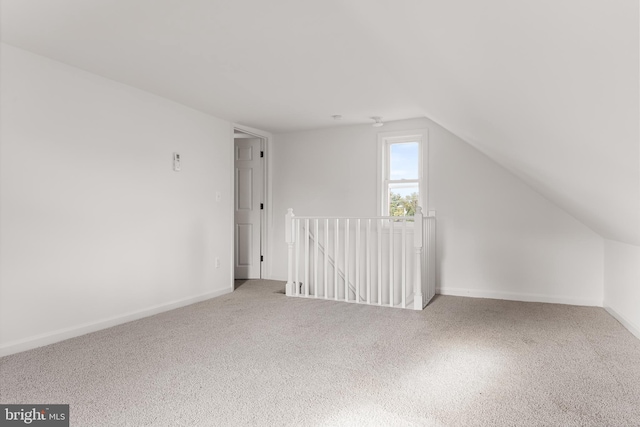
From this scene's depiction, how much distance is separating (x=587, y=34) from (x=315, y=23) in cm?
178

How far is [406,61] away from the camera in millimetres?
2146

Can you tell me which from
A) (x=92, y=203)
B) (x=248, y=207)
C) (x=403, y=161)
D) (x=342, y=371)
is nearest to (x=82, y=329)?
(x=92, y=203)

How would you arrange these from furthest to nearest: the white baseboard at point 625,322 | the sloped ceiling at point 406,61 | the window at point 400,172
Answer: the window at point 400,172
the white baseboard at point 625,322
the sloped ceiling at point 406,61

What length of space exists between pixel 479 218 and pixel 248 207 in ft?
10.0

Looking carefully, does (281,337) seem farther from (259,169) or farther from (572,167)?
(259,169)

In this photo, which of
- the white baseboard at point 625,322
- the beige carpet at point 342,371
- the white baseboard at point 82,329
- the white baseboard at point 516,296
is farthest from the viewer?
the white baseboard at point 516,296

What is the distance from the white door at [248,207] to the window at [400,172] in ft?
5.77

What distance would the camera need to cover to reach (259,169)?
5504 millimetres

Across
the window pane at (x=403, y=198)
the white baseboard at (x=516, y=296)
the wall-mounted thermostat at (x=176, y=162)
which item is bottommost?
the white baseboard at (x=516, y=296)

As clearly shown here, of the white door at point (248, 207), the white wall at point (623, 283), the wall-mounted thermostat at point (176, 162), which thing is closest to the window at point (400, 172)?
the white door at point (248, 207)

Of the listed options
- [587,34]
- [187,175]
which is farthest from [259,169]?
[587,34]

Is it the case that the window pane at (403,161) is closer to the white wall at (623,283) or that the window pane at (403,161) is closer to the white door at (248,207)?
the white door at (248,207)

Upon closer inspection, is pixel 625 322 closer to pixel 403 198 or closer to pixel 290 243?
pixel 403 198

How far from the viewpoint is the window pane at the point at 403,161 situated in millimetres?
4738
